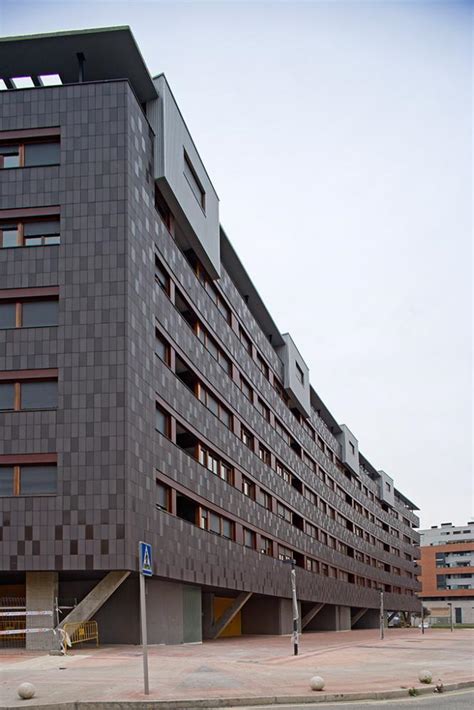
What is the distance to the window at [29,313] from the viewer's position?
35.2 metres

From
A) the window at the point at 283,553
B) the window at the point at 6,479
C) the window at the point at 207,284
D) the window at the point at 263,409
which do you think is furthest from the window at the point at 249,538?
the window at the point at 6,479

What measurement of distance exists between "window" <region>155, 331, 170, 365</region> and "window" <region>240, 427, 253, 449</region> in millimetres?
16878

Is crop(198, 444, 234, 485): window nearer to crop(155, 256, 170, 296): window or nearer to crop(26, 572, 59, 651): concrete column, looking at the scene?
crop(155, 256, 170, 296): window

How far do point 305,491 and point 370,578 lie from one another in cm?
3505

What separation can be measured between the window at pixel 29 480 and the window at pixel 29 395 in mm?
2304

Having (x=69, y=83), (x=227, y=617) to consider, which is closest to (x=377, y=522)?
(x=227, y=617)

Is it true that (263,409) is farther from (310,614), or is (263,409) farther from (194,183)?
(310,614)

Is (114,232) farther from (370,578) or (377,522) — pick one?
(377,522)

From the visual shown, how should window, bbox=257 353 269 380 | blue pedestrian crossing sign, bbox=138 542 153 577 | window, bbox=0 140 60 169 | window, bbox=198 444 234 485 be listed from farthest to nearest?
window, bbox=257 353 269 380, window, bbox=198 444 234 485, window, bbox=0 140 60 169, blue pedestrian crossing sign, bbox=138 542 153 577

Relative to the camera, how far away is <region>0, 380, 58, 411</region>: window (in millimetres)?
34406

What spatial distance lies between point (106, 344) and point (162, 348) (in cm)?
634

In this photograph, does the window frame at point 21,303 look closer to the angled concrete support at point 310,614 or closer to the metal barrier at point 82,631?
the metal barrier at point 82,631

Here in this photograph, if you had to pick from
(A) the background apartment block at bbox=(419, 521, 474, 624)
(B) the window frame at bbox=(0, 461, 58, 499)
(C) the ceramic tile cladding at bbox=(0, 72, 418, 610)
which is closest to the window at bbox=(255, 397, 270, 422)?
(C) the ceramic tile cladding at bbox=(0, 72, 418, 610)

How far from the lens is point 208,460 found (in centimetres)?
4825
